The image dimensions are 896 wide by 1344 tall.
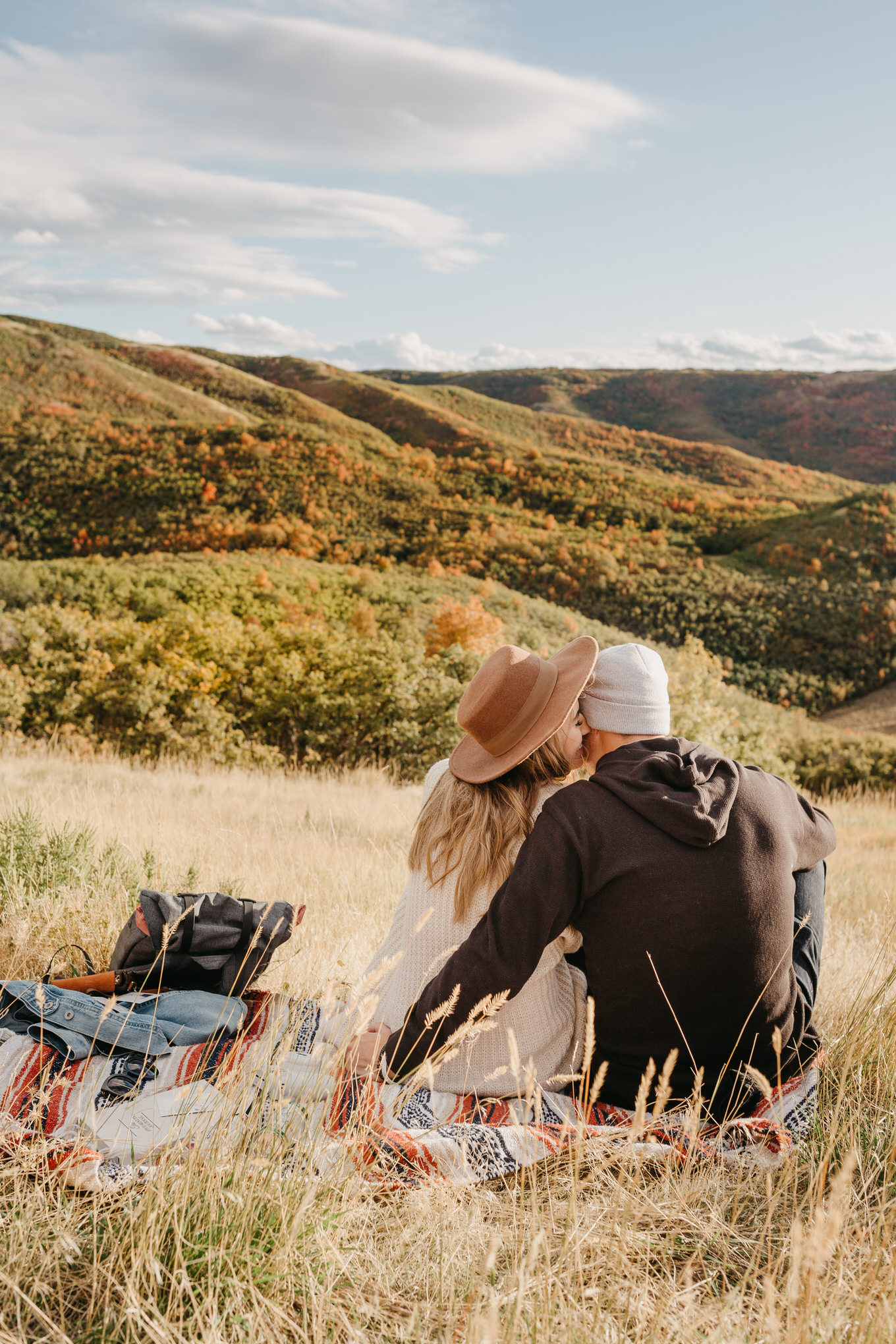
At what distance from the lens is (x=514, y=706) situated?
6.90 ft

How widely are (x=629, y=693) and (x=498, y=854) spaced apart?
1.77 ft

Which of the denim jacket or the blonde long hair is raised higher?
the blonde long hair

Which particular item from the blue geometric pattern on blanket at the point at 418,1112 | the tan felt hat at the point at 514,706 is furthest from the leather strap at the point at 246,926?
the tan felt hat at the point at 514,706

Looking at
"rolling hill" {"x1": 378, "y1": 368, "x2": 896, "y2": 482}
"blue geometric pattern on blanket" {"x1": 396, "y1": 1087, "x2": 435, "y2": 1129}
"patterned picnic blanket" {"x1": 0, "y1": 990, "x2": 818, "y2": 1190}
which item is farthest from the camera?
"rolling hill" {"x1": 378, "y1": 368, "x2": 896, "y2": 482}

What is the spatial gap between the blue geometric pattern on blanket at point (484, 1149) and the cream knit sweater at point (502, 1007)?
167 millimetres

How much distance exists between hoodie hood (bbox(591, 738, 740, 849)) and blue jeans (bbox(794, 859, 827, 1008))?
0.60 m

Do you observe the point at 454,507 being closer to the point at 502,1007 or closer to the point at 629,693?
the point at 629,693

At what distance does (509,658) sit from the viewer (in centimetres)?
216

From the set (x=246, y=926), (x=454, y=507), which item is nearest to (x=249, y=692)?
(x=246, y=926)

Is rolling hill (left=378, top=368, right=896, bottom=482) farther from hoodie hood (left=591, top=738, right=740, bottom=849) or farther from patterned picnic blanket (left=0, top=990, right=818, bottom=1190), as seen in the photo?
patterned picnic blanket (left=0, top=990, right=818, bottom=1190)

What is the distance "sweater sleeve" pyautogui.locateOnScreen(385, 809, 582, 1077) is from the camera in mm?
1827

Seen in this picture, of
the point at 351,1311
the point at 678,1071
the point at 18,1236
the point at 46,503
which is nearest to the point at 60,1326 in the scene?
the point at 18,1236

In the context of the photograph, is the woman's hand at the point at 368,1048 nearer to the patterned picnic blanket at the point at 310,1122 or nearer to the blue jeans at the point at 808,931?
the patterned picnic blanket at the point at 310,1122

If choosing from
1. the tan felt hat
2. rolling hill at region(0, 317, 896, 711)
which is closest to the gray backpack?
the tan felt hat
